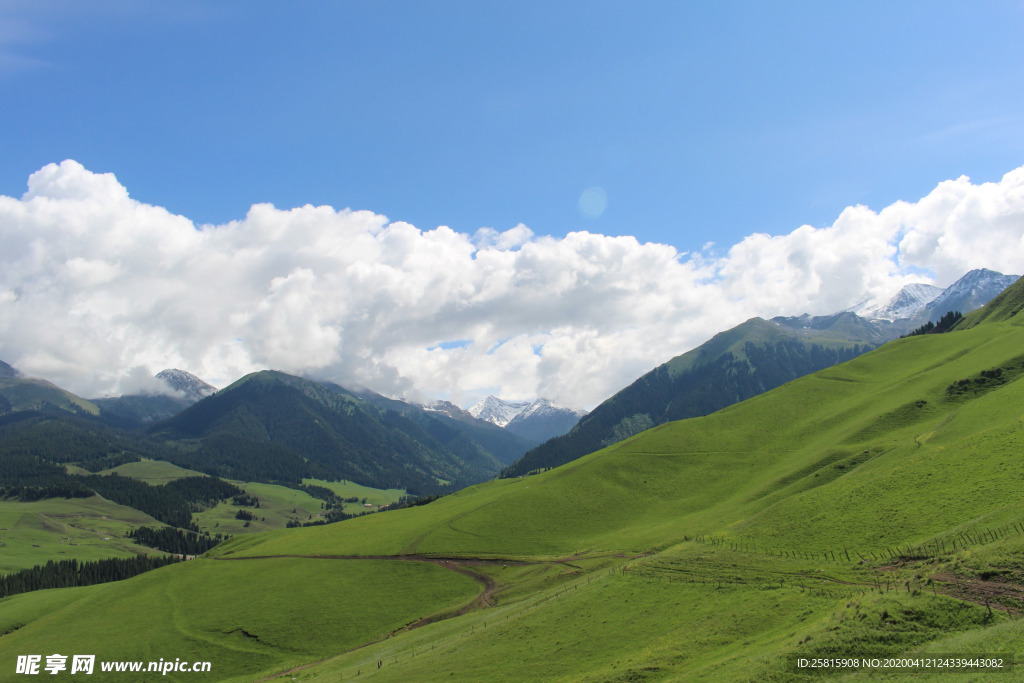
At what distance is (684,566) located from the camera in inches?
2461

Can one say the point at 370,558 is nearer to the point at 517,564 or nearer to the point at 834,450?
the point at 517,564

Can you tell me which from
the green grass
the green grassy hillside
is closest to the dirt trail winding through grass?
the green grassy hillside

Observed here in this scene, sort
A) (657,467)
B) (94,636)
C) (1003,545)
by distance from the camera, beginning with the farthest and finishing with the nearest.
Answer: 1. (657,467)
2. (94,636)
3. (1003,545)

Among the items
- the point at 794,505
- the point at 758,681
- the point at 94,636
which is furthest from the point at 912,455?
the point at 94,636

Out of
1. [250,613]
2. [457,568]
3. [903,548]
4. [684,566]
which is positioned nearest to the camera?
[903,548]

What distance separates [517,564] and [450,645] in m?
46.0

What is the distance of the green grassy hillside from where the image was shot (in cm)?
4009

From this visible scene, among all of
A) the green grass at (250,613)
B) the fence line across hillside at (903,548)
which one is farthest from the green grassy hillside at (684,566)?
the green grass at (250,613)

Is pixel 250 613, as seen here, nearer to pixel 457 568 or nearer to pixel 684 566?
pixel 457 568

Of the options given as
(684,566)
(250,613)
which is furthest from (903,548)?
(250,613)

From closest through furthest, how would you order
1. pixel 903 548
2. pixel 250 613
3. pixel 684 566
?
pixel 903 548
pixel 684 566
pixel 250 613

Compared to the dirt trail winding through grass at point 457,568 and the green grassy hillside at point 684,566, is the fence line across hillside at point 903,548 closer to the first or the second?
the green grassy hillside at point 684,566

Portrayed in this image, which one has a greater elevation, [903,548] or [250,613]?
[250,613]

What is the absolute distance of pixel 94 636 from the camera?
103 m
